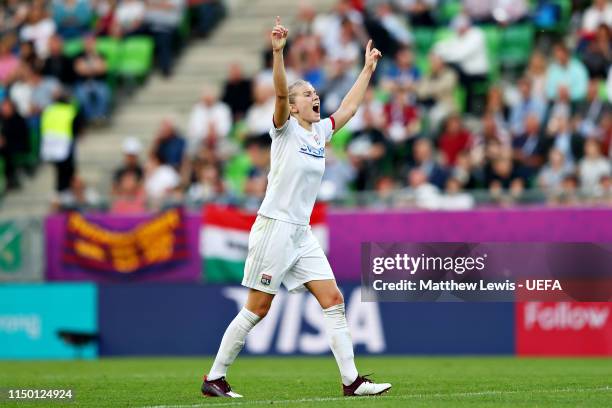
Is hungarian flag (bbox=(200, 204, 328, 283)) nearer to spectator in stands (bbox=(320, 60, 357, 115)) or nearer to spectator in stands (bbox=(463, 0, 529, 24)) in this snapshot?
spectator in stands (bbox=(320, 60, 357, 115))

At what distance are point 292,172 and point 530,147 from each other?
379 inches

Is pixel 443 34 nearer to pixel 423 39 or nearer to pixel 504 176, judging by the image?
pixel 423 39

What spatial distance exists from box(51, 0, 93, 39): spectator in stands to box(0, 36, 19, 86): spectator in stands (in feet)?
3.46

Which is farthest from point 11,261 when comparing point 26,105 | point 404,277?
point 404,277

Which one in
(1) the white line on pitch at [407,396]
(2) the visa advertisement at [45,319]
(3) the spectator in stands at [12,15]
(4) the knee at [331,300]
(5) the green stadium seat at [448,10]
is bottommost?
(2) the visa advertisement at [45,319]

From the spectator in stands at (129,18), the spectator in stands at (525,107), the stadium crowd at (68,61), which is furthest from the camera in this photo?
the spectator in stands at (129,18)

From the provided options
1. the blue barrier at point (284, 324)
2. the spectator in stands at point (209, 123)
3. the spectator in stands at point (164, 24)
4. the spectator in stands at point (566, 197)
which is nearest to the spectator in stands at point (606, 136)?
the spectator in stands at point (566, 197)

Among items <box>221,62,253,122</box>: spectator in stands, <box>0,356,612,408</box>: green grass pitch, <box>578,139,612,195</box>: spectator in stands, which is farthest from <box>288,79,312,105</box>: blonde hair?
<box>221,62,253,122</box>: spectator in stands

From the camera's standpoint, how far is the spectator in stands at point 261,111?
23.3 metres

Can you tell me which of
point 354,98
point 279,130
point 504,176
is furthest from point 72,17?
point 279,130

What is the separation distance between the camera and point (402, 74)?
22.5m

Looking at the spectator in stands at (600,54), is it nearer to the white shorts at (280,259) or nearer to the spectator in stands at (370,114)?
the spectator in stands at (370,114)

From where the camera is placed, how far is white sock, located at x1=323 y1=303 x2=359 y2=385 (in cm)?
1077

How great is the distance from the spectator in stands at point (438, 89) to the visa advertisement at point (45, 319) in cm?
574
